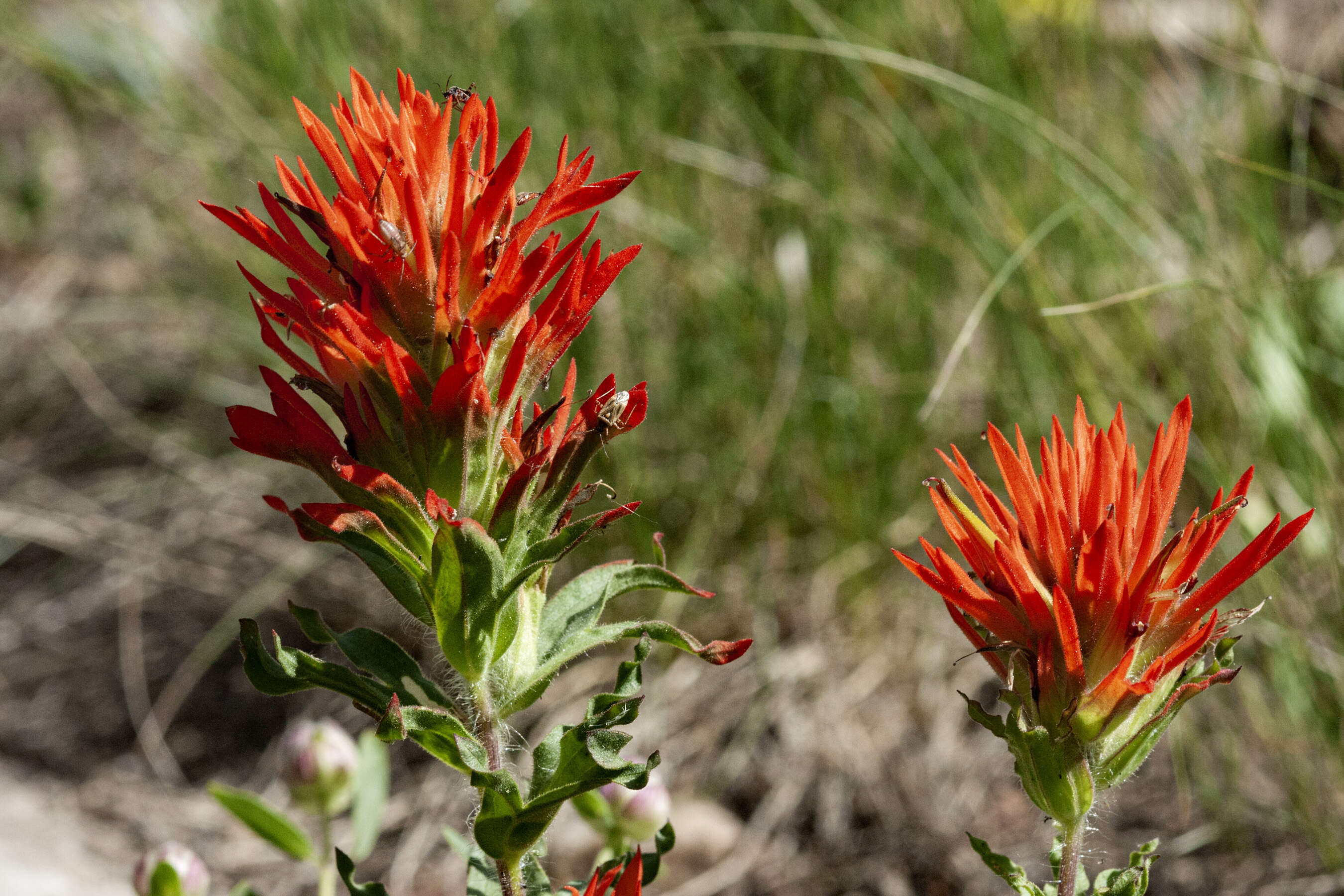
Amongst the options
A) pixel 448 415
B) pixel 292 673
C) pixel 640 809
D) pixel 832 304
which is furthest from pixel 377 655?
pixel 832 304

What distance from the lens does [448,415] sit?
0.65 m

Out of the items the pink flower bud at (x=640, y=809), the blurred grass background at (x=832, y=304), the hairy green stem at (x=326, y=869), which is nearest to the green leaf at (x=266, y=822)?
the hairy green stem at (x=326, y=869)

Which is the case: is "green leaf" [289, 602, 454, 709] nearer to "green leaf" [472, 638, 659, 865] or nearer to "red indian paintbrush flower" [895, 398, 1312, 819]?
"green leaf" [472, 638, 659, 865]

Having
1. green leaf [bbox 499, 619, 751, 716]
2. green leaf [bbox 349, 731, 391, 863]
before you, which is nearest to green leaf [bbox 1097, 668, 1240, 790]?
green leaf [bbox 499, 619, 751, 716]

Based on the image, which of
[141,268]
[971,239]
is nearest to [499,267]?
[971,239]

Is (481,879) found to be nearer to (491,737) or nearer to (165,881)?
(491,737)

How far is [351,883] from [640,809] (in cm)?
31

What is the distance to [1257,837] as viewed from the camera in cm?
173

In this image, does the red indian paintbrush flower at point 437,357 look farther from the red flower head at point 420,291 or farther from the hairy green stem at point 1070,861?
the hairy green stem at point 1070,861

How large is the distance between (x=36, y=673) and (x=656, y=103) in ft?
6.15

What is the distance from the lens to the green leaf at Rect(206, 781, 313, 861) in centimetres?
108

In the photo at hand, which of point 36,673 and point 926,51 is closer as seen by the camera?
point 926,51

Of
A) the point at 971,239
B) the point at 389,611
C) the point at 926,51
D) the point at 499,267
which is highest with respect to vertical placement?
the point at 926,51

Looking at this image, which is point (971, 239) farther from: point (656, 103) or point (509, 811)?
point (509, 811)
